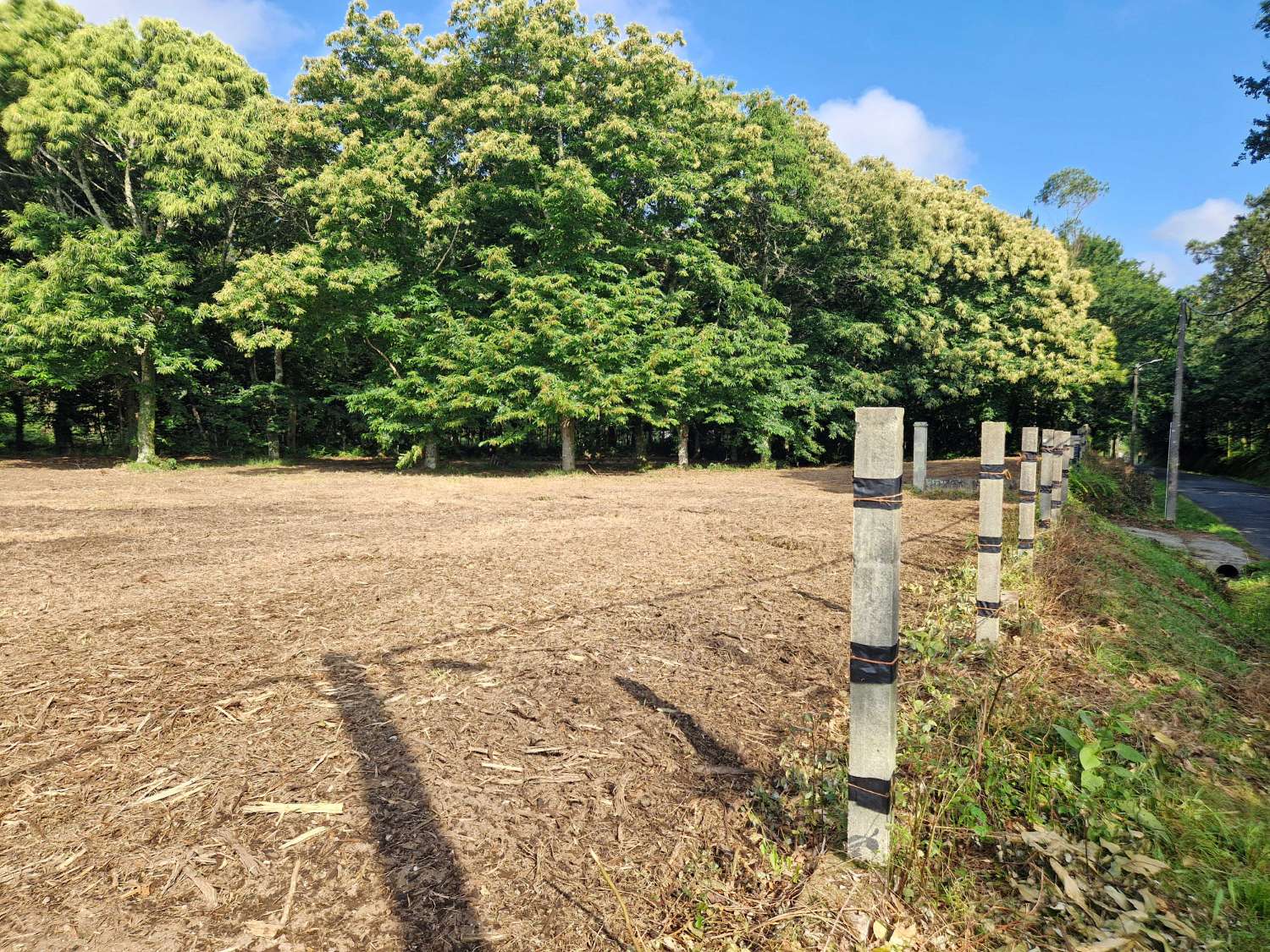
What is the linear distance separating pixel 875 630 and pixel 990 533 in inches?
105

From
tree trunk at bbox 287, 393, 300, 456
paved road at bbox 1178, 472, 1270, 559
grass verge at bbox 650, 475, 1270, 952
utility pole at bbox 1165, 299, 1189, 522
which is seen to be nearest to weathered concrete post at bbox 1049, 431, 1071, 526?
grass verge at bbox 650, 475, 1270, 952

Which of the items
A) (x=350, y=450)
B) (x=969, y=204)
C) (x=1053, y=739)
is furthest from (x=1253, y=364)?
(x=350, y=450)

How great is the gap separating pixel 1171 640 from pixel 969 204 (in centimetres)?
2702

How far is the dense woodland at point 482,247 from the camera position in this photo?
17.6 meters

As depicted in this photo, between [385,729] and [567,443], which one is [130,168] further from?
[385,729]

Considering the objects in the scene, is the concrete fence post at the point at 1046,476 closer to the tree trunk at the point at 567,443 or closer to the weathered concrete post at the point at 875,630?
the weathered concrete post at the point at 875,630

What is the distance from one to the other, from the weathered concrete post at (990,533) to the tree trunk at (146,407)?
22345 millimetres

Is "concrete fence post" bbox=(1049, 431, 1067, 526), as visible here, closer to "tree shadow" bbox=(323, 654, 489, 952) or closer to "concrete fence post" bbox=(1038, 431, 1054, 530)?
"concrete fence post" bbox=(1038, 431, 1054, 530)

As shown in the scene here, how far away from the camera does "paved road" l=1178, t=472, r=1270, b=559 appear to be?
15.8 meters

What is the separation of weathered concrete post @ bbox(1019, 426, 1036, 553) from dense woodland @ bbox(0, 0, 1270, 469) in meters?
13.8

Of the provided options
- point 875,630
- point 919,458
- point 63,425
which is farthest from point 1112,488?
point 63,425

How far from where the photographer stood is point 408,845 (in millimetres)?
2246

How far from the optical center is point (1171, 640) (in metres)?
4.90

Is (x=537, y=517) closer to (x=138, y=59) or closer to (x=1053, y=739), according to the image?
(x=1053, y=739)
